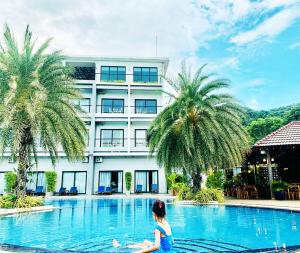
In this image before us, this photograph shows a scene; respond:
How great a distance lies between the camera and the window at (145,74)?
111 feet

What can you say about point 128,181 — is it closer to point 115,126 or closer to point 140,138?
point 140,138

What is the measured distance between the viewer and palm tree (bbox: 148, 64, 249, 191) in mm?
17375

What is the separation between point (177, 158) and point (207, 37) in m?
18.4

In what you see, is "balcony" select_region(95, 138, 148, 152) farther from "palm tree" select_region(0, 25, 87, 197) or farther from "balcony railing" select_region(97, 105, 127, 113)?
"palm tree" select_region(0, 25, 87, 197)

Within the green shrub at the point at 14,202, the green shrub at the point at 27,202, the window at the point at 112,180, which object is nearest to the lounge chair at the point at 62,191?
the window at the point at 112,180

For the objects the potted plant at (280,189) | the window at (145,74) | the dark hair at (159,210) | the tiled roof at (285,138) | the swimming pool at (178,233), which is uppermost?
the window at (145,74)

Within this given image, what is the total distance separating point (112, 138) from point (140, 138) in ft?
10.00

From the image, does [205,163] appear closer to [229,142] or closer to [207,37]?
[229,142]

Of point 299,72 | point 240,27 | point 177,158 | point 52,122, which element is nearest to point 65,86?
point 52,122

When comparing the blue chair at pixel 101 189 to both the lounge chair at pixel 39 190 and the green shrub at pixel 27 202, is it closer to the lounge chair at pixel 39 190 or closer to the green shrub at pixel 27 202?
the lounge chair at pixel 39 190

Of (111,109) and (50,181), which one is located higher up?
(111,109)

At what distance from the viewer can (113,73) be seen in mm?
33750

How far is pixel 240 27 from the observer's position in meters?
33.0

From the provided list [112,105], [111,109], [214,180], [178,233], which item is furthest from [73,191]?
[178,233]
